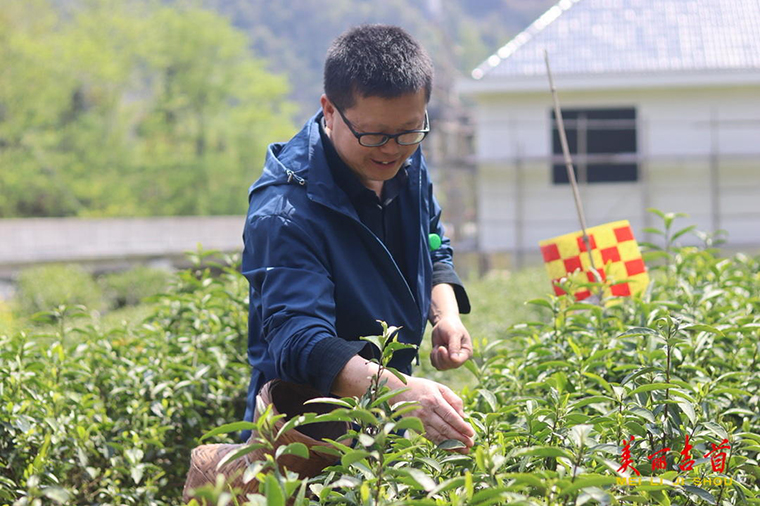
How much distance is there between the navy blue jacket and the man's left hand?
0.17ft

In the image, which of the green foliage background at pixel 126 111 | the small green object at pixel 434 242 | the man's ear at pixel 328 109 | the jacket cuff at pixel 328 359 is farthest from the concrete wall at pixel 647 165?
the green foliage background at pixel 126 111

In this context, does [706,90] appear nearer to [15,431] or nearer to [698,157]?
[698,157]

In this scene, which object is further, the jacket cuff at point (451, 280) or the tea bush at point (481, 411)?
the jacket cuff at point (451, 280)

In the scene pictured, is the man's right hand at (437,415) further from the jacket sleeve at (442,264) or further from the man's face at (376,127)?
the jacket sleeve at (442,264)

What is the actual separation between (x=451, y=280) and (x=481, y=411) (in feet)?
1.22

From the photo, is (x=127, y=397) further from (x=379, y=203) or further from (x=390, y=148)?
(x=390, y=148)

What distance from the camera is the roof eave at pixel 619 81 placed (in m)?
14.9

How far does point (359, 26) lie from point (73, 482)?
1494 millimetres

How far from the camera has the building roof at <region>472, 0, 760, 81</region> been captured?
1498 cm

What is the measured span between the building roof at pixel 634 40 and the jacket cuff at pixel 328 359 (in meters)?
13.4

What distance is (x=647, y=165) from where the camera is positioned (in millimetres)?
15922

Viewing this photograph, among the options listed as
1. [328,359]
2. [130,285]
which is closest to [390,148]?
[328,359]

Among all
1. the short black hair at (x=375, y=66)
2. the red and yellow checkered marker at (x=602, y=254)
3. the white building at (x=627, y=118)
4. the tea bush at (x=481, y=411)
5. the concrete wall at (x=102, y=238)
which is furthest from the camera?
the concrete wall at (x=102, y=238)

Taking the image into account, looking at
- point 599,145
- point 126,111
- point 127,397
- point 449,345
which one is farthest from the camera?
point 126,111
